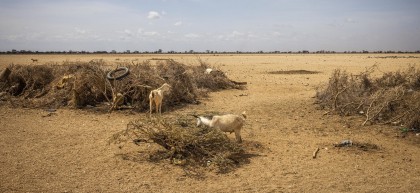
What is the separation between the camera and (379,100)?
947cm

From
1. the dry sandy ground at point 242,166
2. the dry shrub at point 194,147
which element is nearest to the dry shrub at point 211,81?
the dry sandy ground at point 242,166

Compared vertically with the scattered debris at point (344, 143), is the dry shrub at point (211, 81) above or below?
above

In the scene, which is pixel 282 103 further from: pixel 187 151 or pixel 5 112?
pixel 5 112

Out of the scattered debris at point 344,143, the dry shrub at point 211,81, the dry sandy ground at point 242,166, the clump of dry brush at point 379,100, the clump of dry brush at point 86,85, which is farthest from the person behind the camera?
the dry shrub at point 211,81

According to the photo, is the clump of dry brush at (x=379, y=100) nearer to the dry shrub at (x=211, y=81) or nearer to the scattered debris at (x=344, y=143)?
the scattered debris at (x=344, y=143)

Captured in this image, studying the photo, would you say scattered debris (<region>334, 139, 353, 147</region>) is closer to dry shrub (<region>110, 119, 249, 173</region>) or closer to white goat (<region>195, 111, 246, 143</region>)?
dry shrub (<region>110, 119, 249, 173</region>)

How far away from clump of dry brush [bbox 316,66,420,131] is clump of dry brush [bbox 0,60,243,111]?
176 inches

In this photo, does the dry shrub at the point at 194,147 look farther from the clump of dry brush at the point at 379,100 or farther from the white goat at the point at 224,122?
the clump of dry brush at the point at 379,100

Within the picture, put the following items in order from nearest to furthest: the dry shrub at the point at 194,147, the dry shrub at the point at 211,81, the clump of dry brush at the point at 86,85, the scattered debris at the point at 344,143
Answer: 1. the dry shrub at the point at 194,147
2. the scattered debris at the point at 344,143
3. the clump of dry brush at the point at 86,85
4. the dry shrub at the point at 211,81

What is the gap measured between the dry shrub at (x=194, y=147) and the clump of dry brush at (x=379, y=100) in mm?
4203

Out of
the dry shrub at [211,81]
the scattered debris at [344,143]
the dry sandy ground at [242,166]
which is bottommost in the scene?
the dry sandy ground at [242,166]

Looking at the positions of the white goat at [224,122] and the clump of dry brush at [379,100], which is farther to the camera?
the clump of dry brush at [379,100]

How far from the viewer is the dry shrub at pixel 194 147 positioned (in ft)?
20.3

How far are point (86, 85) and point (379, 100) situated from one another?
8.46 m
